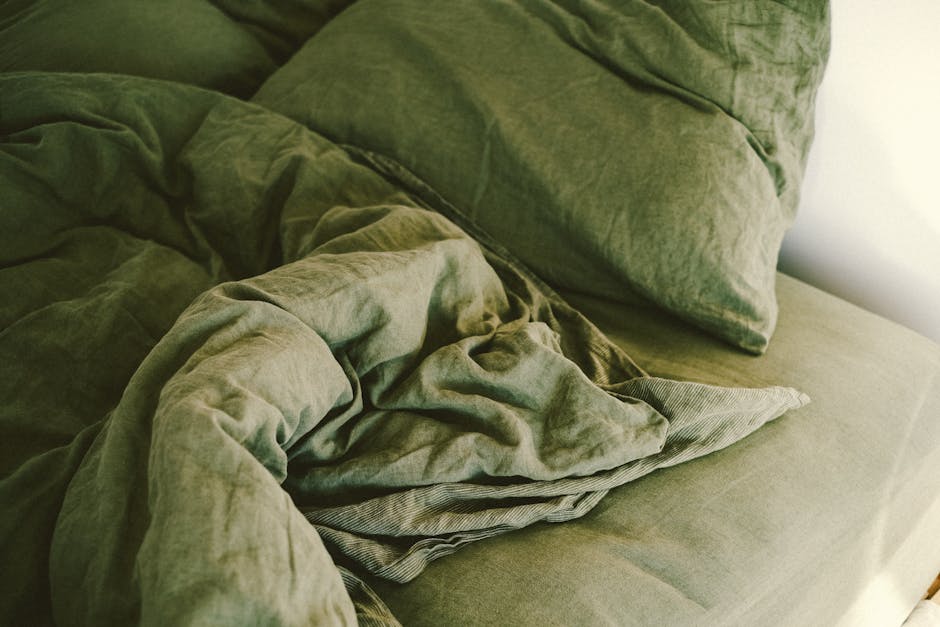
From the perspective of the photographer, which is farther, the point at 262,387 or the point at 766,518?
the point at 766,518

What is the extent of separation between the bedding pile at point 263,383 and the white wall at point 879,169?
0.39m

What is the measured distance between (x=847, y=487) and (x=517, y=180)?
42 cm

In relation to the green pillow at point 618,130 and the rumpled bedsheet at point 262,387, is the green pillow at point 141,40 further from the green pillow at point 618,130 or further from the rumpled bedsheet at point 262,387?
the green pillow at point 618,130

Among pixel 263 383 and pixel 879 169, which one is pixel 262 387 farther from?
pixel 879 169

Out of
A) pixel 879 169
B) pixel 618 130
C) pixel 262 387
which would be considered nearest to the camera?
pixel 262 387

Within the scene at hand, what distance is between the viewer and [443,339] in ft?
1.83

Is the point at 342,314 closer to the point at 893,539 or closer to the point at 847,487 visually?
the point at 847,487

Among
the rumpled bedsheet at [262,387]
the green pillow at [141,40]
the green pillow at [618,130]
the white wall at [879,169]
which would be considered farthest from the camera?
the green pillow at [141,40]

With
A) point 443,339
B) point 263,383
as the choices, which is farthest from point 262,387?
point 443,339

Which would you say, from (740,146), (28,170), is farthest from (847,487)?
(28,170)

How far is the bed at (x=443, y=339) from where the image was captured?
1.31 ft

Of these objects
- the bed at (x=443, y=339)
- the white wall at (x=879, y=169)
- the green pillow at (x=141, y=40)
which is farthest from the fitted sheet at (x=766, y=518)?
the green pillow at (x=141, y=40)

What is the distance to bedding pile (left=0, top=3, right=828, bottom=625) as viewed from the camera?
0.34 metres

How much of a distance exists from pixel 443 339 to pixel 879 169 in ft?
2.03
